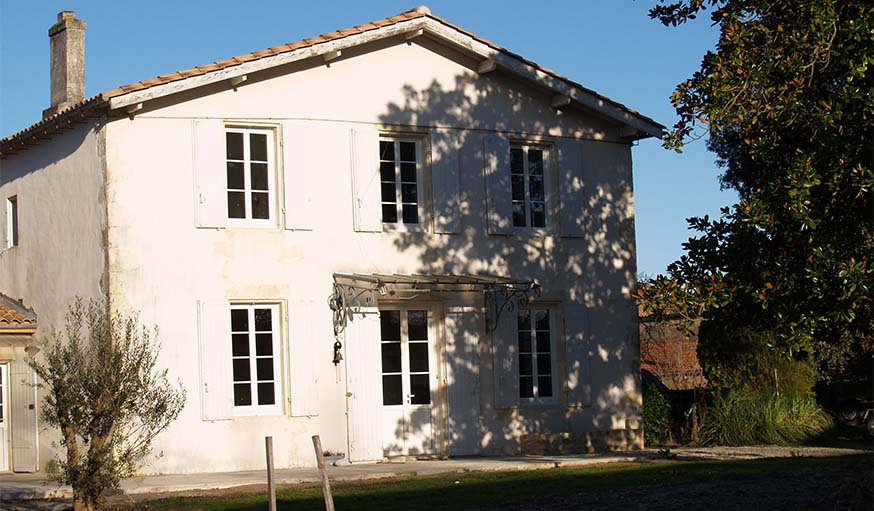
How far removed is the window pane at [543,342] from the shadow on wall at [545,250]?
151 mm

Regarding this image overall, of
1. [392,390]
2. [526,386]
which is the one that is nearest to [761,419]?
[526,386]

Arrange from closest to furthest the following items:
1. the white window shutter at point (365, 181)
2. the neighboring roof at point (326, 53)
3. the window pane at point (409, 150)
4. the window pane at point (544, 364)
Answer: the neighboring roof at point (326, 53) < the white window shutter at point (365, 181) < the window pane at point (409, 150) < the window pane at point (544, 364)

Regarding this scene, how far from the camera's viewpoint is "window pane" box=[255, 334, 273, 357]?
17.3 meters

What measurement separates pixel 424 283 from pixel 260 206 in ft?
8.64

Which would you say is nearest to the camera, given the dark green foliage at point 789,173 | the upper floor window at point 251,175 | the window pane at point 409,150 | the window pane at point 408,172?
the dark green foliage at point 789,173

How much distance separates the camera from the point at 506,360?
18.9m

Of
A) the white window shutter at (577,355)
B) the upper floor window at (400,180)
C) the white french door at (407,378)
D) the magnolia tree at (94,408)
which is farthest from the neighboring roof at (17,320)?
the white window shutter at (577,355)

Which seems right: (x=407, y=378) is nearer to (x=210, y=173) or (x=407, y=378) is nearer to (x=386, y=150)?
(x=386, y=150)

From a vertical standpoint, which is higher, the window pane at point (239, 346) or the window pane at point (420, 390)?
the window pane at point (239, 346)

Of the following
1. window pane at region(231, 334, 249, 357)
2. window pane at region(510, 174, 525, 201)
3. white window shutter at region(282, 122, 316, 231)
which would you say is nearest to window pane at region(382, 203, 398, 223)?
white window shutter at region(282, 122, 316, 231)

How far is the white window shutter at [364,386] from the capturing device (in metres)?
17.6

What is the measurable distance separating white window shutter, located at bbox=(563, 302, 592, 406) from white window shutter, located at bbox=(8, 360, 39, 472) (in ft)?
27.2

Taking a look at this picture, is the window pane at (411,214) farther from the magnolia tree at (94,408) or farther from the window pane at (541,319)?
the magnolia tree at (94,408)

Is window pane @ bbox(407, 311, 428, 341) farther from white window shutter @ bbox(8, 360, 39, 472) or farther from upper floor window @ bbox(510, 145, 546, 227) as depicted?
white window shutter @ bbox(8, 360, 39, 472)
